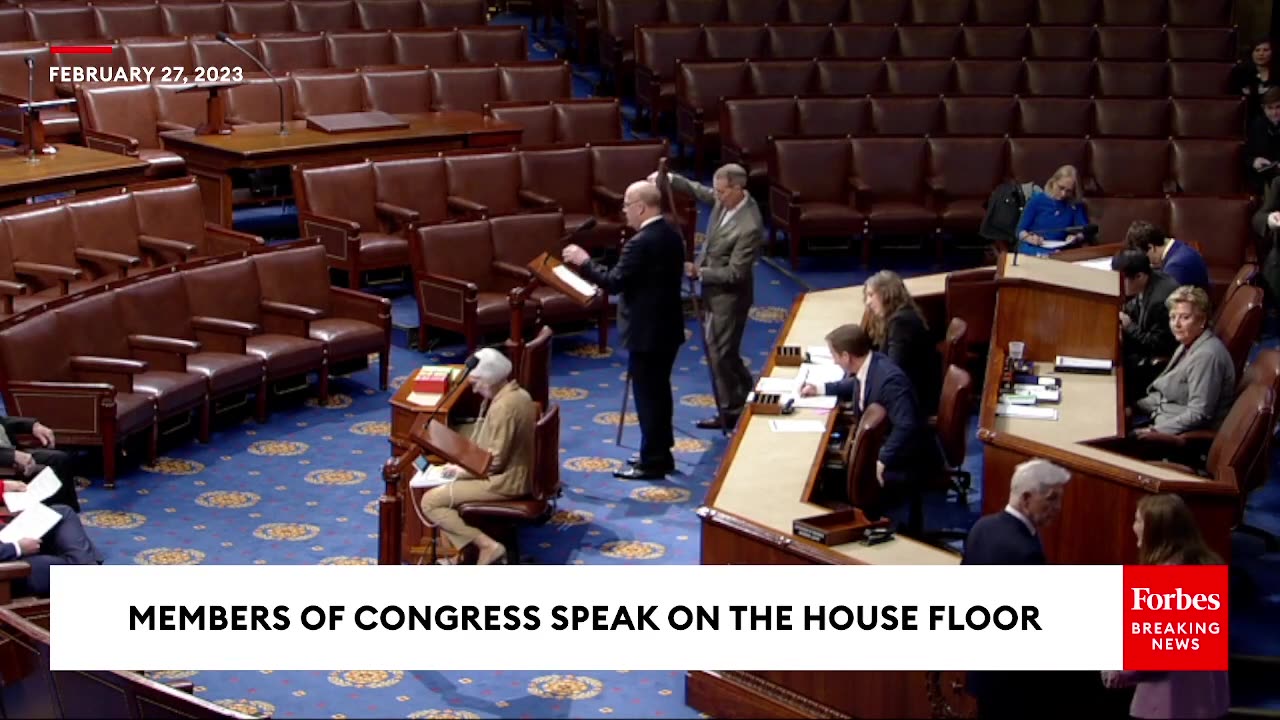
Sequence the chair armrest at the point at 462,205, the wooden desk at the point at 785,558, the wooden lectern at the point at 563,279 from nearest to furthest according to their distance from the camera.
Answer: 1. the wooden desk at the point at 785,558
2. the wooden lectern at the point at 563,279
3. the chair armrest at the point at 462,205

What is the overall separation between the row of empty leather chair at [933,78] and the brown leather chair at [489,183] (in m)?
2.15

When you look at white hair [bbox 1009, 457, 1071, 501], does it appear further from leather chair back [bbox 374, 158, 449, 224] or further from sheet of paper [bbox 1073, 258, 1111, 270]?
leather chair back [bbox 374, 158, 449, 224]

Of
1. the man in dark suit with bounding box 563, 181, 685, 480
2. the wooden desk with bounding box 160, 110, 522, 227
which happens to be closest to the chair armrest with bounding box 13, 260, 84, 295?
the wooden desk with bounding box 160, 110, 522, 227

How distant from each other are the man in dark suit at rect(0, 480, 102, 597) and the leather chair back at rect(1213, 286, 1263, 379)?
15.5ft

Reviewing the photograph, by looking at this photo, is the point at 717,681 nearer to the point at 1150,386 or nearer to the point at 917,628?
the point at 917,628

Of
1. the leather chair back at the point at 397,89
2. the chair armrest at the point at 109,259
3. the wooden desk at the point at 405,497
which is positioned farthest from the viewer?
the leather chair back at the point at 397,89

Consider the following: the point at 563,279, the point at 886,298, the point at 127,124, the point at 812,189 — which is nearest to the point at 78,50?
the point at 127,124

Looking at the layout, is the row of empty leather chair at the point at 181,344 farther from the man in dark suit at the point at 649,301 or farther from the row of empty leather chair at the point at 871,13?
the row of empty leather chair at the point at 871,13

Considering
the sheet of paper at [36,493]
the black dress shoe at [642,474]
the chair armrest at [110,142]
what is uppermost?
the chair armrest at [110,142]

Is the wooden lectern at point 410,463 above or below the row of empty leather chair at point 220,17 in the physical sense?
below

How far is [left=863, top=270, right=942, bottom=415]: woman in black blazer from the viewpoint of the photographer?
287 inches

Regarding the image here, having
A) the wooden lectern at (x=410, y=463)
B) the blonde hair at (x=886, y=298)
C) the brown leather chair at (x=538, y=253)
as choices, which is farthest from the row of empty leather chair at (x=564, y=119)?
the wooden lectern at (x=410, y=463)

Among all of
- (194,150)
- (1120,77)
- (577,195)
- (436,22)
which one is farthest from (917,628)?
(436,22)

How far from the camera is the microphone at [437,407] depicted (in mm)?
6055
